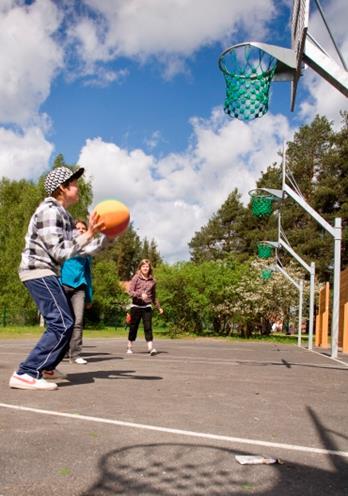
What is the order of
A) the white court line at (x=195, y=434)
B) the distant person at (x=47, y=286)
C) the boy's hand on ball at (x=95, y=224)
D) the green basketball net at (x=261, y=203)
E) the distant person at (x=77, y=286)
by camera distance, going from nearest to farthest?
the white court line at (x=195, y=434), the boy's hand on ball at (x=95, y=224), the distant person at (x=47, y=286), the distant person at (x=77, y=286), the green basketball net at (x=261, y=203)

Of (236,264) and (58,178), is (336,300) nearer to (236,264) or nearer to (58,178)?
(58,178)

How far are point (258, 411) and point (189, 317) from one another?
88.6ft

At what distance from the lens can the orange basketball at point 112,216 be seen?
4.47 metres

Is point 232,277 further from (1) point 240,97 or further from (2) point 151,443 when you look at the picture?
(2) point 151,443

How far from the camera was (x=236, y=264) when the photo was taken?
34.0 metres

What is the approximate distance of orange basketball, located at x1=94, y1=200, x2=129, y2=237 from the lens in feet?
14.7

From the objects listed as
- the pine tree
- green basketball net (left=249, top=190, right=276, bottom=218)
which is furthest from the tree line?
green basketball net (left=249, top=190, right=276, bottom=218)

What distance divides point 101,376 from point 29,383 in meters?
1.43

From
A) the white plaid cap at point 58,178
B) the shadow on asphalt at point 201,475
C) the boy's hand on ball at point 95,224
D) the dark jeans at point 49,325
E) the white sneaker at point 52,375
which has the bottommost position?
the shadow on asphalt at point 201,475

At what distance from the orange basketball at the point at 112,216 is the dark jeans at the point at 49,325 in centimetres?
90

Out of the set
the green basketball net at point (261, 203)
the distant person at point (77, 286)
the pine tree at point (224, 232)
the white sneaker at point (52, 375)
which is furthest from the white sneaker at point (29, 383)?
the pine tree at point (224, 232)

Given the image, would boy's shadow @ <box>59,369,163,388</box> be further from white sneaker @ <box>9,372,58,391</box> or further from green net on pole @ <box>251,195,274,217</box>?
green net on pole @ <box>251,195,274,217</box>

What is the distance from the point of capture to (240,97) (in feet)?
23.8

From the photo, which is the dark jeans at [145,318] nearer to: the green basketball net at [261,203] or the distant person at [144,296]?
the distant person at [144,296]
